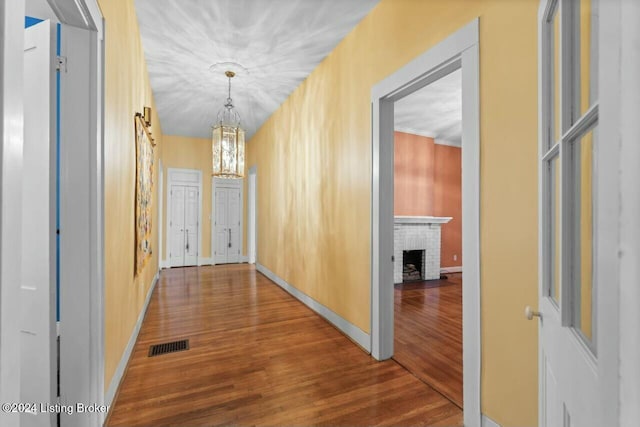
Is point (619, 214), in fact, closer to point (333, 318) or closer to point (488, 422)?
point (488, 422)

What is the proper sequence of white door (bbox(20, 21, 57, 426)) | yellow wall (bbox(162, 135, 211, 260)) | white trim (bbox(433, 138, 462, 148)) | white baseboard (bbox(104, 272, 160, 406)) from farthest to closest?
yellow wall (bbox(162, 135, 211, 260))
white trim (bbox(433, 138, 462, 148))
white baseboard (bbox(104, 272, 160, 406))
white door (bbox(20, 21, 57, 426))

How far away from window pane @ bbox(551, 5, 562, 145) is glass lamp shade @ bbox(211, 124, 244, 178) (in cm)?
351

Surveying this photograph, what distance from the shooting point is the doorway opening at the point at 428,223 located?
3.12 meters

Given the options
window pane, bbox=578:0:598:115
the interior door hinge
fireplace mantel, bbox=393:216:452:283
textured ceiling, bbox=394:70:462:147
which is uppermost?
textured ceiling, bbox=394:70:462:147

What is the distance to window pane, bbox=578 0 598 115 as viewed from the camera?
57 centimetres

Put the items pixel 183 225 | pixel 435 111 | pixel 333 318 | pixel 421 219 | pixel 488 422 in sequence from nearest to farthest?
1. pixel 488 422
2. pixel 333 318
3. pixel 435 111
4. pixel 421 219
5. pixel 183 225

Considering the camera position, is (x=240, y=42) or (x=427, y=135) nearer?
(x=240, y=42)

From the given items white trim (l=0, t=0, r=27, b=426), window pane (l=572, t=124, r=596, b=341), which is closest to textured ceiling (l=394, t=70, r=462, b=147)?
window pane (l=572, t=124, r=596, b=341)

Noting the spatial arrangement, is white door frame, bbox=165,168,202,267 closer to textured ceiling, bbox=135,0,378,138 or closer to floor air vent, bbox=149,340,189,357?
textured ceiling, bbox=135,0,378,138

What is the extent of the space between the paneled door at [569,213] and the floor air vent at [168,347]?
2694 mm

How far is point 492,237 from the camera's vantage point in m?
1.64

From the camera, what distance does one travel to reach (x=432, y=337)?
303cm

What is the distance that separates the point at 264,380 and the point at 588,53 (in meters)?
2.38

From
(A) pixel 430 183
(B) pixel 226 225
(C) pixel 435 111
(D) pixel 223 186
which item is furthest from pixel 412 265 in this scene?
(D) pixel 223 186
